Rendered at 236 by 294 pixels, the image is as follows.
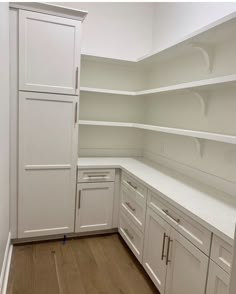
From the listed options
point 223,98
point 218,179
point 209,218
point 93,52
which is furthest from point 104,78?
point 209,218

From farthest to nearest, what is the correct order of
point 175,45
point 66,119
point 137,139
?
point 137,139 → point 66,119 → point 175,45

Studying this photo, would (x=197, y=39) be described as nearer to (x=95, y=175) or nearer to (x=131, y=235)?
(x=95, y=175)

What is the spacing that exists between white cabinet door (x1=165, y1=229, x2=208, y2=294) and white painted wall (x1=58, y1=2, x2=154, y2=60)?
2.15 metres

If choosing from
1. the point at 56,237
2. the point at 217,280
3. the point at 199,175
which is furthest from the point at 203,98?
the point at 56,237

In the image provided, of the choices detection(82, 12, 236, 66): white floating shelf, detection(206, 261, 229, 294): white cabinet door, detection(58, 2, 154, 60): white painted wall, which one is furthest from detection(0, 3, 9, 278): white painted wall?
detection(206, 261, 229, 294): white cabinet door

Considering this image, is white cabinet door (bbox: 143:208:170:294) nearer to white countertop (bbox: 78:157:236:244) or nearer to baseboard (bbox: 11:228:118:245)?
white countertop (bbox: 78:157:236:244)

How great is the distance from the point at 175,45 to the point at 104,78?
1142 mm

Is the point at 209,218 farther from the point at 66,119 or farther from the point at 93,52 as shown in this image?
the point at 93,52

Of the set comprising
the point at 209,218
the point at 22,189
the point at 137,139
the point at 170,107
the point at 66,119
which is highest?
the point at 170,107

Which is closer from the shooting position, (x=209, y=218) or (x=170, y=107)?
(x=209, y=218)

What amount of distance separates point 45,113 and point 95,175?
0.82 meters

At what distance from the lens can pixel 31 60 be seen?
2.29 meters

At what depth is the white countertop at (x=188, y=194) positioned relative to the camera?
136cm

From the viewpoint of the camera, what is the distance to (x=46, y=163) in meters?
2.47
